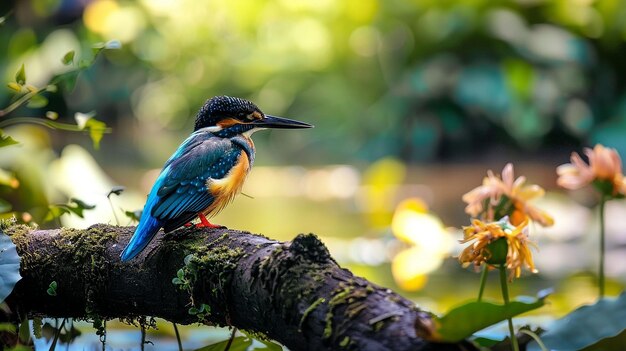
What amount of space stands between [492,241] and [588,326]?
229 millimetres

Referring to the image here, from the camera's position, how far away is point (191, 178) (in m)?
1.47

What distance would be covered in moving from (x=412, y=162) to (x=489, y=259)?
4599 mm

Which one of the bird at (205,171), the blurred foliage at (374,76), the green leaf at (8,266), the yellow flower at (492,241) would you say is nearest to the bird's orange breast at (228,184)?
the bird at (205,171)

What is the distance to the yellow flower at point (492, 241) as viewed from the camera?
122 centimetres

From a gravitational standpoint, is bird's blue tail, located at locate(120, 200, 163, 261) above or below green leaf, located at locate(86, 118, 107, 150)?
below

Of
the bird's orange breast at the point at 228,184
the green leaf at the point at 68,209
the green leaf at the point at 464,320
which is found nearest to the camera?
the green leaf at the point at 464,320

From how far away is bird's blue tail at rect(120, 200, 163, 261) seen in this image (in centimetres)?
132

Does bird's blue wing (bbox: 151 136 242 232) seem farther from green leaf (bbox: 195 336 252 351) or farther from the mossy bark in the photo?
green leaf (bbox: 195 336 252 351)

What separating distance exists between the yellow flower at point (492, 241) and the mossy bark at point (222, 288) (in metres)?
0.20

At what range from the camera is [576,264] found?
2828 mm

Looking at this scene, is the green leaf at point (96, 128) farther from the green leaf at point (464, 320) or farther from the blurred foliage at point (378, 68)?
the blurred foliage at point (378, 68)

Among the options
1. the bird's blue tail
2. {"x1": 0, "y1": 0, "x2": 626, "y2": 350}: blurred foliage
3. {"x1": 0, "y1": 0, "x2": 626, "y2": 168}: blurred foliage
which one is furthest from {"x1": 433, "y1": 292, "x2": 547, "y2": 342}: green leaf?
{"x1": 0, "y1": 0, "x2": 626, "y2": 168}: blurred foliage

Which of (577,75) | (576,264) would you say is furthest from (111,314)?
(577,75)

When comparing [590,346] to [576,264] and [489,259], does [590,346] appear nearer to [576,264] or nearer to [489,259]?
[489,259]
